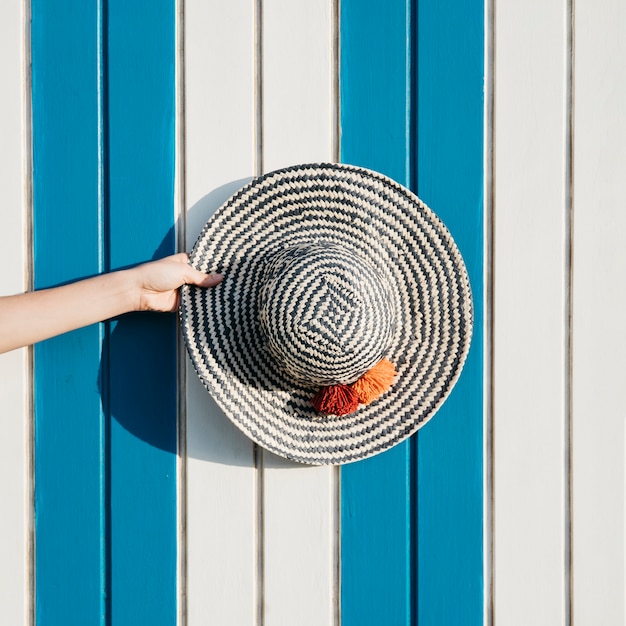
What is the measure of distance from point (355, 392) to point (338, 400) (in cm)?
3

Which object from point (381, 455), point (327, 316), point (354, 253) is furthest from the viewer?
point (381, 455)

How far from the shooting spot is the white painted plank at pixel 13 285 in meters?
1.10

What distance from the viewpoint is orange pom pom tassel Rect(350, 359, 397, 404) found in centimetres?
95

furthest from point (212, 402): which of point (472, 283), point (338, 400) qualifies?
point (472, 283)

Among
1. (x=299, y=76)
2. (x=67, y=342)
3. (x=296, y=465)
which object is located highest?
(x=299, y=76)

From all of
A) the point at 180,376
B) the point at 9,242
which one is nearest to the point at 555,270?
the point at 180,376

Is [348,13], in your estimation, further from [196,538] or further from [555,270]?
[196,538]

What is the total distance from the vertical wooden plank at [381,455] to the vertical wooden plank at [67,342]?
0.45m

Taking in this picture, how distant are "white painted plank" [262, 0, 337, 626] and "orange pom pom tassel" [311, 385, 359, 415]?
19 cm

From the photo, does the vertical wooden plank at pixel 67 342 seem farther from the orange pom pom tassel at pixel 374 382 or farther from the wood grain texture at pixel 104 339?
the orange pom pom tassel at pixel 374 382

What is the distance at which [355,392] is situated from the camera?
3.11 ft

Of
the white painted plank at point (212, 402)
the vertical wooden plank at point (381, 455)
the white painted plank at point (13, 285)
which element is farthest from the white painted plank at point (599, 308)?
the white painted plank at point (13, 285)

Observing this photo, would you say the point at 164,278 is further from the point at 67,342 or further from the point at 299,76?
the point at 299,76

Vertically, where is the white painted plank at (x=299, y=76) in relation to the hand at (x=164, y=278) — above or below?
above
